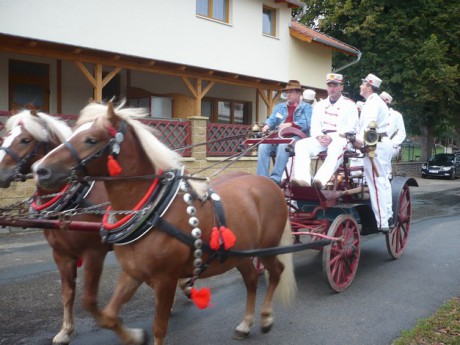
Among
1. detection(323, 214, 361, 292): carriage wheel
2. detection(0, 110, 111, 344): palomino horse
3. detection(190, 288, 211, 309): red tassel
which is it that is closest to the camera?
detection(190, 288, 211, 309): red tassel

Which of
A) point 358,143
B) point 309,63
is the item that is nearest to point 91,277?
point 358,143

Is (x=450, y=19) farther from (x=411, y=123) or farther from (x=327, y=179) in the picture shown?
(x=327, y=179)

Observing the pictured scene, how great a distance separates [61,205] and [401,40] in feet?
73.4

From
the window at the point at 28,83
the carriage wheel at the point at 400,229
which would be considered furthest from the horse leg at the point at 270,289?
the window at the point at 28,83

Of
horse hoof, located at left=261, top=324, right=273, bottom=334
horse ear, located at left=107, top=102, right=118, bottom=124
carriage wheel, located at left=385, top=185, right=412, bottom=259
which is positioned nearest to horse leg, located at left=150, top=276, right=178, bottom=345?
horse ear, located at left=107, top=102, right=118, bottom=124

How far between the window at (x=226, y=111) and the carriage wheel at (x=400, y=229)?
11.8 metres

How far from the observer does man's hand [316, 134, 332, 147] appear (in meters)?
5.93

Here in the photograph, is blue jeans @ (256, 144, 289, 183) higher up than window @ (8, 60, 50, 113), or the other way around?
window @ (8, 60, 50, 113)

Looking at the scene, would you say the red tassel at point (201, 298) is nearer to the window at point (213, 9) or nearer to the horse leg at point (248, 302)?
the horse leg at point (248, 302)

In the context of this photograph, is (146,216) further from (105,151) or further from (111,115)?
(111,115)

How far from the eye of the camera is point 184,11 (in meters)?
14.5

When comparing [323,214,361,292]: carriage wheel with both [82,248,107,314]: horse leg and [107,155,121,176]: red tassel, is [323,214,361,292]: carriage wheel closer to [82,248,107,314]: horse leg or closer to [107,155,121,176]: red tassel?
[82,248,107,314]: horse leg

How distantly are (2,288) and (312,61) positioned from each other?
16.8 meters

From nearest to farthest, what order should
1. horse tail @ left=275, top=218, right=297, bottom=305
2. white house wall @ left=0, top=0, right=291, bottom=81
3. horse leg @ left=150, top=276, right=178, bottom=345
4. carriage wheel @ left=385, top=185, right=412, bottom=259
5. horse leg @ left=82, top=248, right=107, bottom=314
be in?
horse leg @ left=150, top=276, right=178, bottom=345
horse leg @ left=82, top=248, right=107, bottom=314
horse tail @ left=275, top=218, right=297, bottom=305
carriage wheel @ left=385, top=185, right=412, bottom=259
white house wall @ left=0, top=0, right=291, bottom=81
